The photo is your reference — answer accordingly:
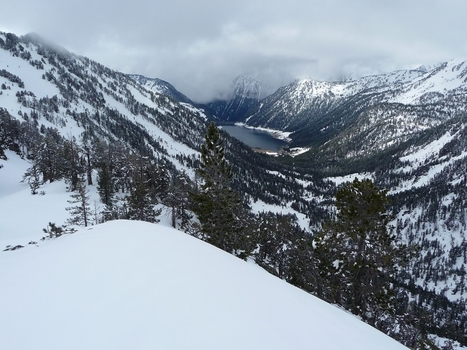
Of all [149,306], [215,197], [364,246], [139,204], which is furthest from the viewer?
[139,204]

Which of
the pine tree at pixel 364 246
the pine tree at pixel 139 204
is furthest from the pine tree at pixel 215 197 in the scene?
the pine tree at pixel 139 204

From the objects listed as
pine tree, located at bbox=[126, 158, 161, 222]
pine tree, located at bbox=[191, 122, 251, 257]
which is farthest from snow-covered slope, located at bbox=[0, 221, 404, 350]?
pine tree, located at bbox=[126, 158, 161, 222]

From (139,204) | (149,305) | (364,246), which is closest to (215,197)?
(364,246)

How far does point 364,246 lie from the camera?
20.3m

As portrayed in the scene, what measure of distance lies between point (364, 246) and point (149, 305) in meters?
18.8

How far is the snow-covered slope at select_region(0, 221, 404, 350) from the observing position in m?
4.81

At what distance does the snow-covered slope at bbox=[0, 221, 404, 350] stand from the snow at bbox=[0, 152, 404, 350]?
2cm

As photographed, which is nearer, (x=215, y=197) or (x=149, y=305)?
(x=149, y=305)

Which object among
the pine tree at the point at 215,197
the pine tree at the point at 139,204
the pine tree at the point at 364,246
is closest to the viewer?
the pine tree at the point at 364,246

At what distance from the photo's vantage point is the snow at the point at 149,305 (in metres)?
4.82

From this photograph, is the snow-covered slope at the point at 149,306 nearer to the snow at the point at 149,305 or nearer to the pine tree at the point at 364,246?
the snow at the point at 149,305

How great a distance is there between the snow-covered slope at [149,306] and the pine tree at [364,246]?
12.1m

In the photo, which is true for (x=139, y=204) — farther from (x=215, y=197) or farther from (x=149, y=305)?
(x=149, y=305)

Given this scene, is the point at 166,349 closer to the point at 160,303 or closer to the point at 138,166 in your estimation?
the point at 160,303
